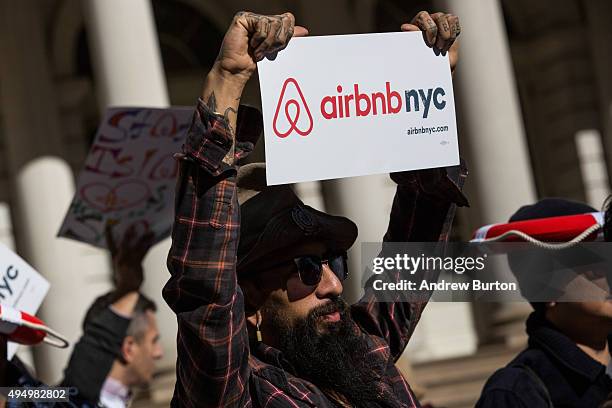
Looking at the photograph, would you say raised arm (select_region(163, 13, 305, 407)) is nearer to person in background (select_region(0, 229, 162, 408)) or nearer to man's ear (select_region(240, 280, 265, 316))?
man's ear (select_region(240, 280, 265, 316))

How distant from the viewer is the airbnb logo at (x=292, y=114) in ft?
11.4

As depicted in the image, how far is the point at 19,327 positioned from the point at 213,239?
1.92m

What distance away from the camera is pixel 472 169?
16.3m

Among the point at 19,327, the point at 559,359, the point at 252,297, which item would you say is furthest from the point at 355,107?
the point at 19,327

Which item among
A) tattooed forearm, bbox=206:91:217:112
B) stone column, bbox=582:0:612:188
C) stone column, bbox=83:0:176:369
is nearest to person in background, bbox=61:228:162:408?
tattooed forearm, bbox=206:91:217:112

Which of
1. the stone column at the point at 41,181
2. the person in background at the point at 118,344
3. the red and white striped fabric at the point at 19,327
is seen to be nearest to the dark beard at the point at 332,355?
the red and white striped fabric at the point at 19,327

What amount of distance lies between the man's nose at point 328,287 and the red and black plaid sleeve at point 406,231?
15.9 inches

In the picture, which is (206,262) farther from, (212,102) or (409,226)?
(409,226)

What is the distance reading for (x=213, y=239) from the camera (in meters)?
Answer: 3.23

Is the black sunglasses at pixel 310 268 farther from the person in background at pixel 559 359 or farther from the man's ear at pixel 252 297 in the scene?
the person in background at pixel 559 359

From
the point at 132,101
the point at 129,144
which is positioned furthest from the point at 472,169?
the point at 129,144

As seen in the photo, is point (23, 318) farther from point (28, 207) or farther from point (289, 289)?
point (28, 207)

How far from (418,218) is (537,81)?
1912 cm

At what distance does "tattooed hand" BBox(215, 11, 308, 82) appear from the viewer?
3322 mm
